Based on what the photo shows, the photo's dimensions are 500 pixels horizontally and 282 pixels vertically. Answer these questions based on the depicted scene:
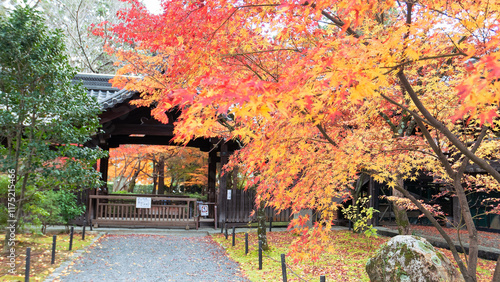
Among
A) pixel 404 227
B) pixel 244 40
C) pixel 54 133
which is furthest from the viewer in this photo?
pixel 404 227

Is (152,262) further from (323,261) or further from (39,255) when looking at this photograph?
(323,261)

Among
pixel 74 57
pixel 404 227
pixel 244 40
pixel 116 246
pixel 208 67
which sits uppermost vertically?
pixel 74 57

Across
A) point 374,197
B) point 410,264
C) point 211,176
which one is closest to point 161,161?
point 211,176

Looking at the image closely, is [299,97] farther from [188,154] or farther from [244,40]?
[188,154]

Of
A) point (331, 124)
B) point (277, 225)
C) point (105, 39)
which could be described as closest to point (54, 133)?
point (331, 124)

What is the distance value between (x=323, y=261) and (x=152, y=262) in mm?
4042

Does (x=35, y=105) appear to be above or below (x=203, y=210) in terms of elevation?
above

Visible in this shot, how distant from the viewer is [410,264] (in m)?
5.55

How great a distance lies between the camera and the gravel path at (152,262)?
6.57 metres

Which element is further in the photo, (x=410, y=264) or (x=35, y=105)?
(x=35, y=105)

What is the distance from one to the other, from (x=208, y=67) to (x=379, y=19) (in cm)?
249

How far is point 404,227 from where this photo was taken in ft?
28.0

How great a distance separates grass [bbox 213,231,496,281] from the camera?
6918mm

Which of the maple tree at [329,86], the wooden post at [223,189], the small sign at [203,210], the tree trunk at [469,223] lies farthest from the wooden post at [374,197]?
the tree trunk at [469,223]
